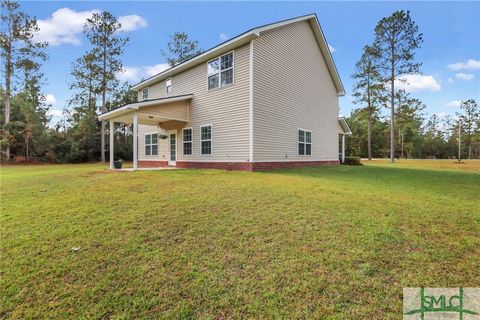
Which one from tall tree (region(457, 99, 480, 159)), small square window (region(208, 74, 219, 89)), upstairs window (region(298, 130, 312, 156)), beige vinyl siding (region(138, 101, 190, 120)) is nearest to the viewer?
beige vinyl siding (region(138, 101, 190, 120))

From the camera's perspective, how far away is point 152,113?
11594 millimetres

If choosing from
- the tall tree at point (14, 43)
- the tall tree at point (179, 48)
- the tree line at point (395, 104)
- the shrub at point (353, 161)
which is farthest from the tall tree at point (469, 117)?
the tall tree at point (14, 43)

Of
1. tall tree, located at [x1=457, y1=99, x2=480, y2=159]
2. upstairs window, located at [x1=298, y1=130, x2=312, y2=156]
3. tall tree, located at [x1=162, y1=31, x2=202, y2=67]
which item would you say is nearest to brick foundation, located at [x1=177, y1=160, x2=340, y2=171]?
upstairs window, located at [x1=298, y1=130, x2=312, y2=156]

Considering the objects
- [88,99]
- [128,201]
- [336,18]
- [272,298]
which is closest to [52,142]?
[88,99]

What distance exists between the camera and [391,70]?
26000 millimetres

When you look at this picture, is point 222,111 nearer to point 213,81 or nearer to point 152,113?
point 213,81

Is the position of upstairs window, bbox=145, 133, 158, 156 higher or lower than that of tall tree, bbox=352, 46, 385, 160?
lower

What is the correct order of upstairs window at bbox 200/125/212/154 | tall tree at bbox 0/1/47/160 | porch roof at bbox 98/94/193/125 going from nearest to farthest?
porch roof at bbox 98/94/193/125 → upstairs window at bbox 200/125/212/154 → tall tree at bbox 0/1/47/160

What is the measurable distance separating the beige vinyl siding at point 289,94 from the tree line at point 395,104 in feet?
46.4

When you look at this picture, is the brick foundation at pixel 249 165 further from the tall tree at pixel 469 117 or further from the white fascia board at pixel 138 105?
the tall tree at pixel 469 117

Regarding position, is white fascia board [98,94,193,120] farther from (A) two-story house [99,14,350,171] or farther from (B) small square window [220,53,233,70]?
(B) small square window [220,53,233,70]

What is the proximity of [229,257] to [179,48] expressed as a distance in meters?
30.0

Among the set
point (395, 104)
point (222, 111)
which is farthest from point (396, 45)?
point (222, 111)

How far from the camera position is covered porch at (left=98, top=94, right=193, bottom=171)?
435 inches
